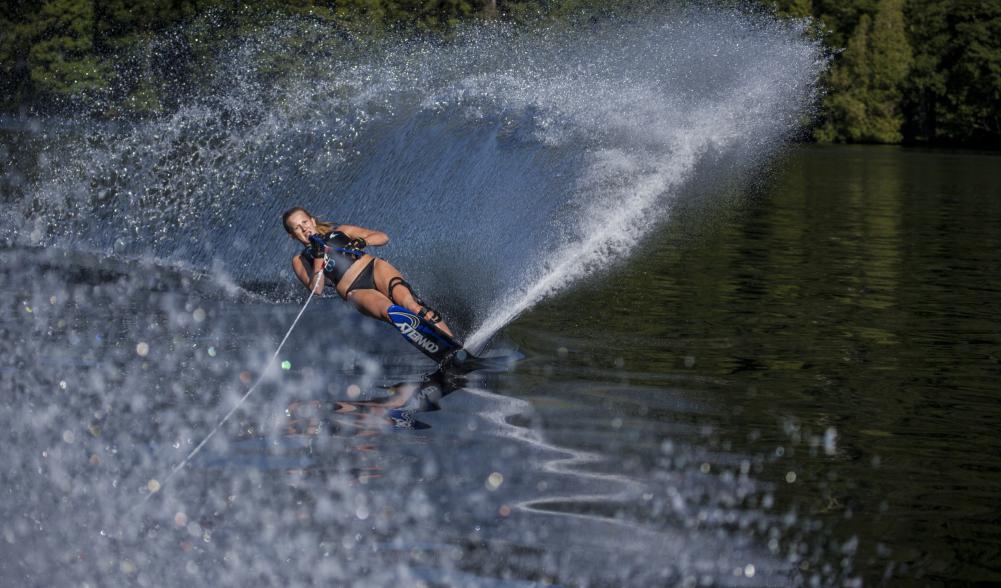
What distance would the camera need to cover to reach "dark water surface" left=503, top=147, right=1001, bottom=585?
5.85 metres

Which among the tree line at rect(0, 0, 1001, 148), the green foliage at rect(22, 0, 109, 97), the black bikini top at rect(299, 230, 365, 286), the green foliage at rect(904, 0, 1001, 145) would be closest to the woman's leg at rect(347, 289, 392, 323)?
the black bikini top at rect(299, 230, 365, 286)

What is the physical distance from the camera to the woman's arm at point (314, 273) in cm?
974

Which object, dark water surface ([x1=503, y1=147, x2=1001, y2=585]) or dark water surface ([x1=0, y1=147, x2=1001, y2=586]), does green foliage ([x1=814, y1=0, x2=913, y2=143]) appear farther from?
dark water surface ([x1=0, y1=147, x2=1001, y2=586])

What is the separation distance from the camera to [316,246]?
9.70 metres

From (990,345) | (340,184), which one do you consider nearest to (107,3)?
(340,184)

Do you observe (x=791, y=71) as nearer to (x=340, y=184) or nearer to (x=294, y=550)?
(x=340, y=184)

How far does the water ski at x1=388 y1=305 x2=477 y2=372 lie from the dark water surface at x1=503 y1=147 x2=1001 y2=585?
1.66 ft

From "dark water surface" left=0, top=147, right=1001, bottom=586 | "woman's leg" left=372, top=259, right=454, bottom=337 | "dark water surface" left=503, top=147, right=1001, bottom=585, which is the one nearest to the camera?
"dark water surface" left=0, top=147, right=1001, bottom=586

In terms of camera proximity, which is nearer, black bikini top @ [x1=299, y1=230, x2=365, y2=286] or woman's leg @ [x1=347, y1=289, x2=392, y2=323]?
woman's leg @ [x1=347, y1=289, x2=392, y2=323]

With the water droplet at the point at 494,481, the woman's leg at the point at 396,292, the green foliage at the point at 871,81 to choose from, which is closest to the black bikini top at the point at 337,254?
the woman's leg at the point at 396,292

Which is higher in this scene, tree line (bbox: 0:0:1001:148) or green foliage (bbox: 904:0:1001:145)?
tree line (bbox: 0:0:1001:148)

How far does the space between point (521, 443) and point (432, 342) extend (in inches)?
92.0

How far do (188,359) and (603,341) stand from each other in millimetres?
3205

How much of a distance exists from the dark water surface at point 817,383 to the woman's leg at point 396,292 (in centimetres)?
87
